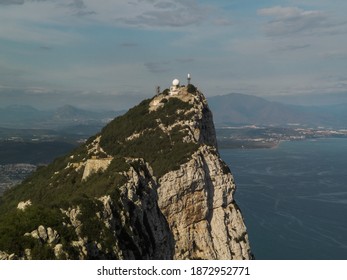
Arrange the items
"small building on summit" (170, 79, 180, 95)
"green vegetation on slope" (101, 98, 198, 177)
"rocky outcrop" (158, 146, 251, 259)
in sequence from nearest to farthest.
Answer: "rocky outcrop" (158, 146, 251, 259) → "green vegetation on slope" (101, 98, 198, 177) → "small building on summit" (170, 79, 180, 95)

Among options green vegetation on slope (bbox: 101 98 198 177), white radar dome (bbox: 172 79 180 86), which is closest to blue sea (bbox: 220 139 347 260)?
green vegetation on slope (bbox: 101 98 198 177)

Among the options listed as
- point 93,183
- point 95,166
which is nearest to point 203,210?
point 95,166

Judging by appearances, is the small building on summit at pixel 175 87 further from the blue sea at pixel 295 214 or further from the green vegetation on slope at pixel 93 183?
the blue sea at pixel 295 214

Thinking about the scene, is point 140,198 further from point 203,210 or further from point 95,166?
point 203,210

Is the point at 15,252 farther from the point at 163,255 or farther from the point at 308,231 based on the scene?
the point at 308,231

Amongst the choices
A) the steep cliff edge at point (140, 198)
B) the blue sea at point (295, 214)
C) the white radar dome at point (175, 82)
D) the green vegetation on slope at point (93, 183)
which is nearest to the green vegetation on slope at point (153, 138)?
the green vegetation on slope at point (93, 183)

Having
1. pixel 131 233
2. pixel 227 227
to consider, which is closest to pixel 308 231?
pixel 227 227

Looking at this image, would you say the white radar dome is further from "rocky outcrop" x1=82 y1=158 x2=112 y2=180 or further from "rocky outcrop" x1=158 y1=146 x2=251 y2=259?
"rocky outcrop" x1=82 y1=158 x2=112 y2=180

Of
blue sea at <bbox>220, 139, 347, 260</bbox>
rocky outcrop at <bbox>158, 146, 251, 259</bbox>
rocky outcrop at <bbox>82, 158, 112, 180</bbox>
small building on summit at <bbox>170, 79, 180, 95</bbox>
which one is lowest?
blue sea at <bbox>220, 139, 347, 260</bbox>

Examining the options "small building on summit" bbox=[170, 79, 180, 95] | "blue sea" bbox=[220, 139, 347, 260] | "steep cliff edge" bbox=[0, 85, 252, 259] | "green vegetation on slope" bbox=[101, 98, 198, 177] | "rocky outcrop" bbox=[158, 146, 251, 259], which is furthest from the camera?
"blue sea" bbox=[220, 139, 347, 260]
